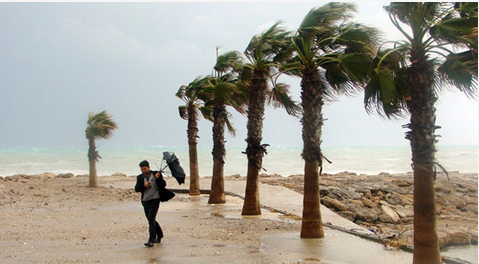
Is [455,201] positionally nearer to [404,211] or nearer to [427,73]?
[404,211]

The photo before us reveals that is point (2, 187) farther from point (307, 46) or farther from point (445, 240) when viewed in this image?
point (445, 240)

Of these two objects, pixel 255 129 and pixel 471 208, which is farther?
pixel 471 208

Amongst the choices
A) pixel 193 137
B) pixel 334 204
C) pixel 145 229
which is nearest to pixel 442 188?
pixel 334 204

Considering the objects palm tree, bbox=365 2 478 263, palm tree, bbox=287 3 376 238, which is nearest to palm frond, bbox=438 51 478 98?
palm tree, bbox=365 2 478 263

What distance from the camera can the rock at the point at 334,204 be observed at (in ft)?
59.0

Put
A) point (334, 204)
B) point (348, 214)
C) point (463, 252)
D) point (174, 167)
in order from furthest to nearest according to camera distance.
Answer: point (334, 204) → point (348, 214) → point (463, 252) → point (174, 167)

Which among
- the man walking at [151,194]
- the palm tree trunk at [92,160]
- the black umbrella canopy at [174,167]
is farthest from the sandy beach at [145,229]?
the palm tree trunk at [92,160]

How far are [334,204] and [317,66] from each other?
9.33 meters

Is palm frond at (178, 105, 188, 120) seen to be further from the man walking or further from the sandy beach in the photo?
the man walking

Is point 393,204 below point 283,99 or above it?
below

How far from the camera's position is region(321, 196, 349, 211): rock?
59.0ft

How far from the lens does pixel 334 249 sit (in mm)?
9008

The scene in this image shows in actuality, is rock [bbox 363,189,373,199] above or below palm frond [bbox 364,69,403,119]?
below

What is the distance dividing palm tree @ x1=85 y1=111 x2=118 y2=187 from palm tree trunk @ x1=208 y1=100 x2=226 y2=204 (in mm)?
9549
